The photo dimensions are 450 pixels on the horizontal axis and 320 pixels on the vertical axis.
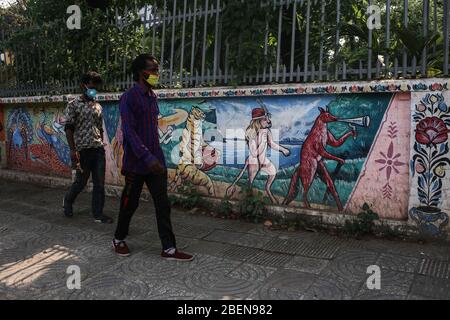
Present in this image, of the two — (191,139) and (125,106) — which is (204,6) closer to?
(191,139)

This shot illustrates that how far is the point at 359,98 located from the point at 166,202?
7.54 feet

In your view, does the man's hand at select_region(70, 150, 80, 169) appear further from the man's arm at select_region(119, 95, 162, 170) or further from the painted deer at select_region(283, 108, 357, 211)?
the painted deer at select_region(283, 108, 357, 211)

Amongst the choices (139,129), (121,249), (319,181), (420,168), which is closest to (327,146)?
(319,181)

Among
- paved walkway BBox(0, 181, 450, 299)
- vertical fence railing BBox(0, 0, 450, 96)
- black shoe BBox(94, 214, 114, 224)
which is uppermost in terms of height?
vertical fence railing BBox(0, 0, 450, 96)

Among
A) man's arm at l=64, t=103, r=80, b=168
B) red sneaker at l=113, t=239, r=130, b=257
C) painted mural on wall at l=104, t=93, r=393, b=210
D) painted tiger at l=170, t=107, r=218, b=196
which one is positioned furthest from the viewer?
painted tiger at l=170, t=107, r=218, b=196

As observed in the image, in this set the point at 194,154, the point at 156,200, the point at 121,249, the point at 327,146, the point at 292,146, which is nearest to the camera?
the point at 156,200

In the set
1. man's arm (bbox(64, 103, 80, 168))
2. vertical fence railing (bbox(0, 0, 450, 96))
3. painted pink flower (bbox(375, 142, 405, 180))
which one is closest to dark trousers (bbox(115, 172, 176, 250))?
man's arm (bbox(64, 103, 80, 168))

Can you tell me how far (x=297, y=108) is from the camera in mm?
4840

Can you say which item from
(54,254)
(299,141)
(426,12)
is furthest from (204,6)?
(54,254)

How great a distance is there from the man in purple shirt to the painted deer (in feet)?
5.70

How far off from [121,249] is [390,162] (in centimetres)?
285

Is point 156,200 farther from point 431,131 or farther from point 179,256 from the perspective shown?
point 431,131

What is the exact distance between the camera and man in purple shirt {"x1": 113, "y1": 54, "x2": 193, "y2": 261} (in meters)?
3.65

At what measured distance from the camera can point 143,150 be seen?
142 inches
